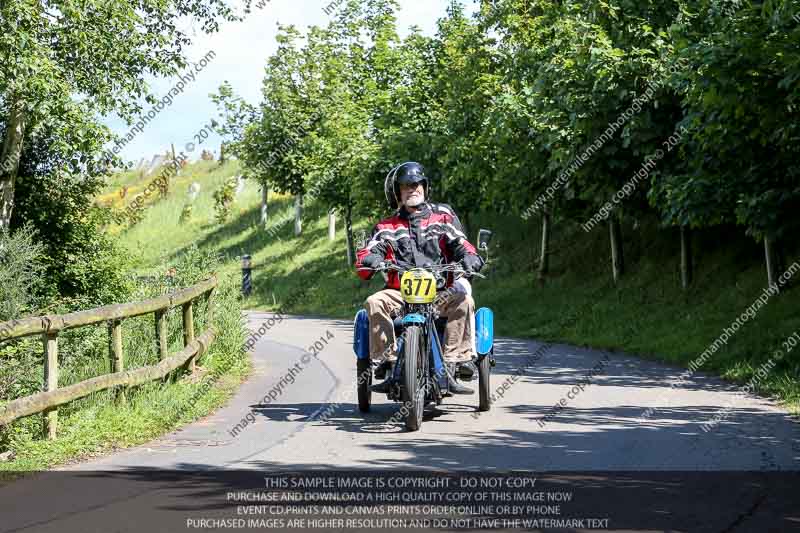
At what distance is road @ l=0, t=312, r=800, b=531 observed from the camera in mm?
6824

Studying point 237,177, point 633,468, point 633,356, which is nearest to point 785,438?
point 633,468

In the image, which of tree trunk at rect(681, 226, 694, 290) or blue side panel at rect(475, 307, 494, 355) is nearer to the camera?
blue side panel at rect(475, 307, 494, 355)

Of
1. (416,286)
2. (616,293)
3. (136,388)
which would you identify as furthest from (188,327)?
(616,293)

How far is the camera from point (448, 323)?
10242 millimetres

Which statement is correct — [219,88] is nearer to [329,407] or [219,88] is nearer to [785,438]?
[329,407]

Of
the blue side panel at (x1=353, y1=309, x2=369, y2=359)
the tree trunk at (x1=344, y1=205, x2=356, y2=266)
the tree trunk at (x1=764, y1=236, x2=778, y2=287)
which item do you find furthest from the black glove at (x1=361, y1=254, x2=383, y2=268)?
the tree trunk at (x1=344, y1=205, x2=356, y2=266)

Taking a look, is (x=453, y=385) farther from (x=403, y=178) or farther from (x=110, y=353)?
(x=110, y=353)

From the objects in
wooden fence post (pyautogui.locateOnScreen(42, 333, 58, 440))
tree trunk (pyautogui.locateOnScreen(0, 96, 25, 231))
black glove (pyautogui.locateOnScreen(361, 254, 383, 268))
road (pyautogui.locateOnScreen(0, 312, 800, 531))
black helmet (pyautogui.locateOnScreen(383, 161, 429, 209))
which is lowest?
road (pyautogui.locateOnScreen(0, 312, 800, 531))

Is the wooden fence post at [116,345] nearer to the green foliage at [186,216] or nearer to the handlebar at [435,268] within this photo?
the handlebar at [435,268]

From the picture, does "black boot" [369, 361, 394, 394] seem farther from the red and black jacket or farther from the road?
the red and black jacket

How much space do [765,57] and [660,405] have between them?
188 inches

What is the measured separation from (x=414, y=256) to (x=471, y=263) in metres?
0.55

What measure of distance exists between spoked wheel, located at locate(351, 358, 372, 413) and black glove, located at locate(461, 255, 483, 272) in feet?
4.22

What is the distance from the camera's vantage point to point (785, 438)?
9.23 m
